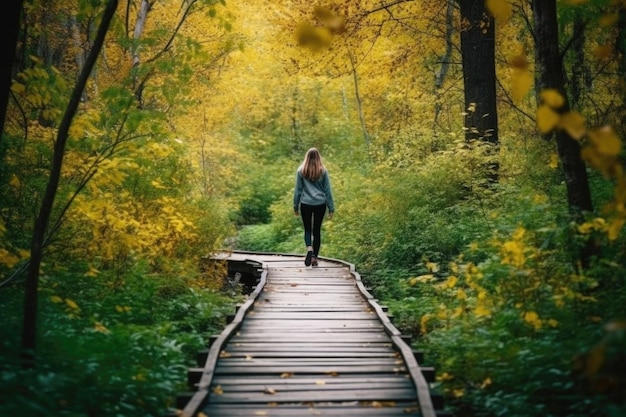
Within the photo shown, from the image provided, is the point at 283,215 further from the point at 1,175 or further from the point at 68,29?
the point at 1,175

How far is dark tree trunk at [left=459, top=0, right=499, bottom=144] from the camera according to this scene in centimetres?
1317

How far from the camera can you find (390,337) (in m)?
6.77

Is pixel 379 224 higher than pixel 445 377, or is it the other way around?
pixel 379 224

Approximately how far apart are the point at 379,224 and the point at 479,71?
432 centimetres

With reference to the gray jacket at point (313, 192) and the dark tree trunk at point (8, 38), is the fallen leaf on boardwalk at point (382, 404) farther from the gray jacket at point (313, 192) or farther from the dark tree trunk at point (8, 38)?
the gray jacket at point (313, 192)

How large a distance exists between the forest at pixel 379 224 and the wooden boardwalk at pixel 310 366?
1.39 feet

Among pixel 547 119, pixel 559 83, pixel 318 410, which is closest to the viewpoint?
pixel 547 119

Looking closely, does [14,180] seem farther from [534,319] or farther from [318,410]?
[534,319]

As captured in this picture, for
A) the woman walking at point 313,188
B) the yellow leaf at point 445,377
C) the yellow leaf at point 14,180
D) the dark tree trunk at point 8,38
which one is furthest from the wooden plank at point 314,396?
the woman walking at point 313,188

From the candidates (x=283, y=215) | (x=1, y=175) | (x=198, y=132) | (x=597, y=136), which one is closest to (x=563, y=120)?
(x=597, y=136)

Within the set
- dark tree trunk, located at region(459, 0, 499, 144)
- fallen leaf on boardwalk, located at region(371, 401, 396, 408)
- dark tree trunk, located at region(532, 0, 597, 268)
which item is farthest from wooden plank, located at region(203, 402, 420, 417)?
dark tree trunk, located at region(459, 0, 499, 144)

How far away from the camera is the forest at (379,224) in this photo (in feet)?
14.6

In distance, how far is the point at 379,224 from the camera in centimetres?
1345

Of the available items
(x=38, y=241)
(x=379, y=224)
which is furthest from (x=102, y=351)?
(x=379, y=224)
